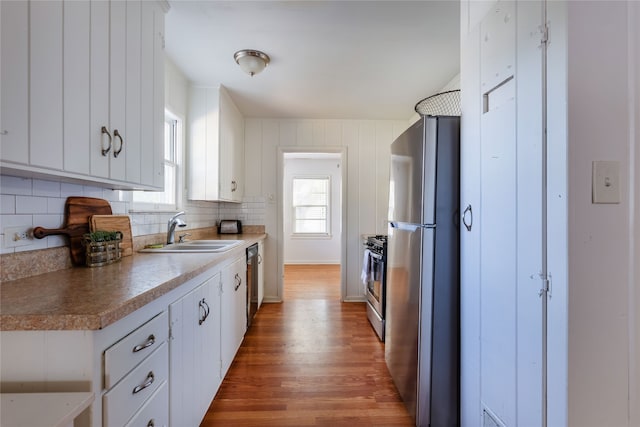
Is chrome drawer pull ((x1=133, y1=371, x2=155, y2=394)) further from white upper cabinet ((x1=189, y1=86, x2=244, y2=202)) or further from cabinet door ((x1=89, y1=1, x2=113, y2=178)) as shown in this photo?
white upper cabinet ((x1=189, y1=86, x2=244, y2=202))

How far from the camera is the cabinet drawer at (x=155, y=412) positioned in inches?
34.3

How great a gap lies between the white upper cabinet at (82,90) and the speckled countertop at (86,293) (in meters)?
0.40

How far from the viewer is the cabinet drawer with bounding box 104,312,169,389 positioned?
742 mm

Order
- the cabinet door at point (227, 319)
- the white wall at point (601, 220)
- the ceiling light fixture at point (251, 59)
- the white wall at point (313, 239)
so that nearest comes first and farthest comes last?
the white wall at point (601, 220), the cabinet door at point (227, 319), the ceiling light fixture at point (251, 59), the white wall at point (313, 239)

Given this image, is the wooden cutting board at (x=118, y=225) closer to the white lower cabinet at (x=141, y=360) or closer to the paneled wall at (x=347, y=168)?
the white lower cabinet at (x=141, y=360)

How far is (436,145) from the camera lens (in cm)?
140

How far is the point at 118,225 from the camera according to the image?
1.56 m

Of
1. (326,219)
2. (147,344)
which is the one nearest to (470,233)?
(147,344)

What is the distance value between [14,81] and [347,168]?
3195 mm

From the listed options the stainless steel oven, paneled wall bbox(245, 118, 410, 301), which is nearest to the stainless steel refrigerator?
the stainless steel oven

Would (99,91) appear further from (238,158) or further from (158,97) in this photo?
(238,158)

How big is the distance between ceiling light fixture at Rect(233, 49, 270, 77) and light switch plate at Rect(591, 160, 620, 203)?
2.13 m

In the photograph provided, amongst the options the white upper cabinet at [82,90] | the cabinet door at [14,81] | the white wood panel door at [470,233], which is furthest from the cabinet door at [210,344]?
the white wood panel door at [470,233]

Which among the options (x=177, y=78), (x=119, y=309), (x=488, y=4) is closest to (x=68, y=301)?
(x=119, y=309)
